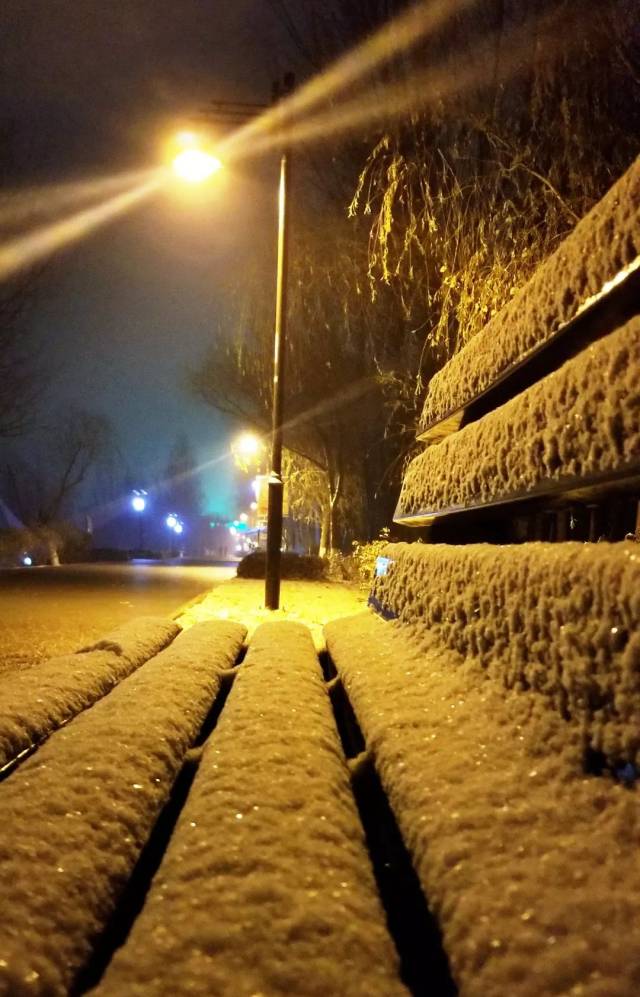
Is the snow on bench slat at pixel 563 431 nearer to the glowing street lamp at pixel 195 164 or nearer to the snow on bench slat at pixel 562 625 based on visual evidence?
the snow on bench slat at pixel 562 625

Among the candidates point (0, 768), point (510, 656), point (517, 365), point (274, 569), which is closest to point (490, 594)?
point (510, 656)

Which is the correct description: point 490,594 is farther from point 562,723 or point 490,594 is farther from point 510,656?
point 562,723

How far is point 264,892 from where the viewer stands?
3.95 feet

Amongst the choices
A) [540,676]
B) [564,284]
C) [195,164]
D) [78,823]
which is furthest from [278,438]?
[78,823]

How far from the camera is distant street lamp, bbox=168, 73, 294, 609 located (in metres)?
7.61

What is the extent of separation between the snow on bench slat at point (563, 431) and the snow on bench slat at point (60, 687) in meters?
1.72

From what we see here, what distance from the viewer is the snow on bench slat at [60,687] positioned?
2.22 meters

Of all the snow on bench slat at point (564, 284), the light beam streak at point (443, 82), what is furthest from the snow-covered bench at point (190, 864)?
the light beam streak at point (443, 82)

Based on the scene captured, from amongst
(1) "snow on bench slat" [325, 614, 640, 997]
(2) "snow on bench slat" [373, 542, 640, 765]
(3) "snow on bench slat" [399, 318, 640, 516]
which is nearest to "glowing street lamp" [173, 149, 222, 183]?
(3) "snow on bench slat" [399, 318, 640, 516]

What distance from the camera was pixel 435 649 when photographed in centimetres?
244

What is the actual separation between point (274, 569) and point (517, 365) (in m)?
6.51

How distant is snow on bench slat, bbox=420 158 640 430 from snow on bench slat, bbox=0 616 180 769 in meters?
2.08

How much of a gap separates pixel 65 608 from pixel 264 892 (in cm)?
1052

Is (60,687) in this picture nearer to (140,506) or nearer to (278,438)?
(278,438)
